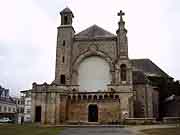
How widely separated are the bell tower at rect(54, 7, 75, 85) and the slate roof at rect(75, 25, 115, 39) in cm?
167

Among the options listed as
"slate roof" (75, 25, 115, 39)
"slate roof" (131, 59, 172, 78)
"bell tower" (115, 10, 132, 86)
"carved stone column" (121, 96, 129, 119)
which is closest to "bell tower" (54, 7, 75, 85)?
"slate roof" (75, 25, 115, 39)

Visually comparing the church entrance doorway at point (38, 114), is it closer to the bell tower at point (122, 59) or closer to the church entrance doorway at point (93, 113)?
the church entrance doorway at point (93, 113)

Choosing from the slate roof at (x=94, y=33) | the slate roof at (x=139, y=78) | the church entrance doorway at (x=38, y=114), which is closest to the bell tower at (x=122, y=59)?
the slate roof at (x=94, y=33)

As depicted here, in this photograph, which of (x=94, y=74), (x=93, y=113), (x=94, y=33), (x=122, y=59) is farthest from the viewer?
(x=94, y=33)

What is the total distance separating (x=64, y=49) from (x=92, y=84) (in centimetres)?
662

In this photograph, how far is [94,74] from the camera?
3788cm

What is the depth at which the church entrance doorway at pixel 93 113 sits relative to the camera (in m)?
34.8

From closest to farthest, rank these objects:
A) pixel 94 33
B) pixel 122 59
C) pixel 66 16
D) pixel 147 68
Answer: pixel 122 59
pixel 66 16
pixel 94 33
pixel 147 68

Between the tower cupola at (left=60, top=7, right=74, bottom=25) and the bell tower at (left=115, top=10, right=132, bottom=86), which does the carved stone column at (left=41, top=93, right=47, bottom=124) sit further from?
the tower cupola at (left=60, top=7, right=74, bottom=25)

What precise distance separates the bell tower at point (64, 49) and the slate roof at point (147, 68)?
12.7 meters

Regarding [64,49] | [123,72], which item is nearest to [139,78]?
[123,72]

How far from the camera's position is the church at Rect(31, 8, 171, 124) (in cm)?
3366

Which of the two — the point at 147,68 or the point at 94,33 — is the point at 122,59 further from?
the point at 147,68

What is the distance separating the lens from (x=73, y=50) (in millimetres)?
38688
